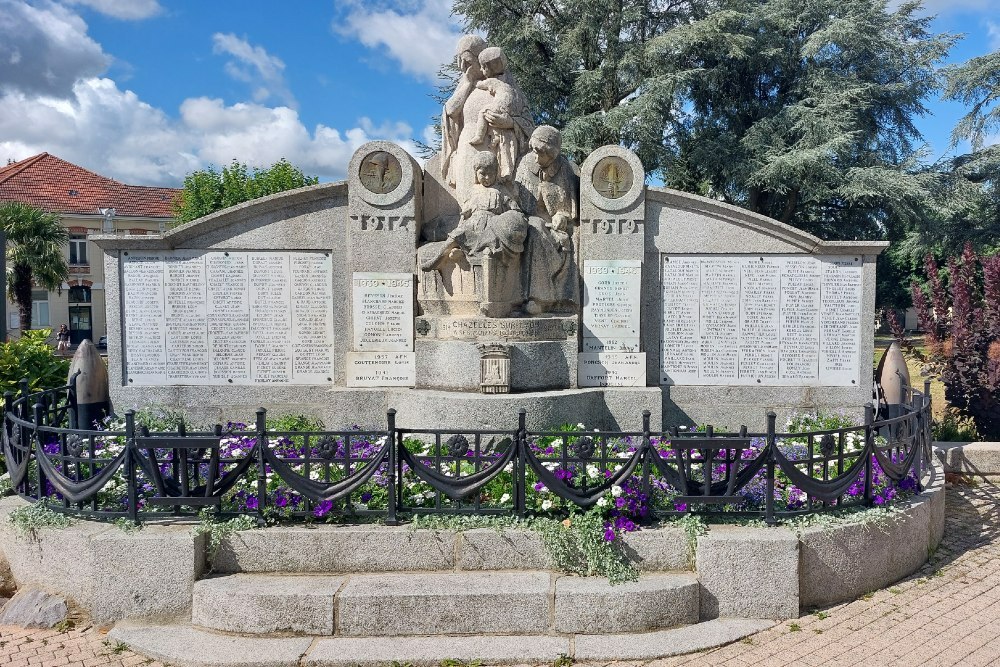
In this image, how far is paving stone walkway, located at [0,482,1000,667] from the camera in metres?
4.11

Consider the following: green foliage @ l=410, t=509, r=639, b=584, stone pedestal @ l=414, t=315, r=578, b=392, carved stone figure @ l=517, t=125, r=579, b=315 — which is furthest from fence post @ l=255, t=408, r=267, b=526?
carved stone figure @ l=517, t=125, r=579, b=315

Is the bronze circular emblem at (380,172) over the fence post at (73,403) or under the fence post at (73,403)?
over

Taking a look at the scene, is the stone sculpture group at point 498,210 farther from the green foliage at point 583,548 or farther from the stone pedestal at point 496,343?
the green foliage at point 583,548

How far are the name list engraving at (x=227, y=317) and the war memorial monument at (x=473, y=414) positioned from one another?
3cm

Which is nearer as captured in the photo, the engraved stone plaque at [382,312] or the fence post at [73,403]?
the fence post at [73,403]

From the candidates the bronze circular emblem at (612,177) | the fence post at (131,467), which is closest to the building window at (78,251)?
the bronze circular emblem at (612,177)

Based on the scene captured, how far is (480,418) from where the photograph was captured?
21.1 ft

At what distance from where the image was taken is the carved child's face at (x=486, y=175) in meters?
7.18

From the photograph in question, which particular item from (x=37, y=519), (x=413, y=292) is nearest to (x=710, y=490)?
(x=413, y=292)

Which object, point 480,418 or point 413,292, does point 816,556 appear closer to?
point 480,418

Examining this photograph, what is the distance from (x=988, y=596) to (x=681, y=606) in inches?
93.0

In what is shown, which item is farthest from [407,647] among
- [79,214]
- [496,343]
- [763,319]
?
[79,214]

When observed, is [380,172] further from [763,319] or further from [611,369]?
[763,319]

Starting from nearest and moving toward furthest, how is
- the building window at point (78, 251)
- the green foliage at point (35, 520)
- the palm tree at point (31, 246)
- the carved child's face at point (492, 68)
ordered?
the green foliage at point (35, 520), the carved child's face at point (492, 68), the palm tree at point (31, 246), the building window at point (78, 251)
